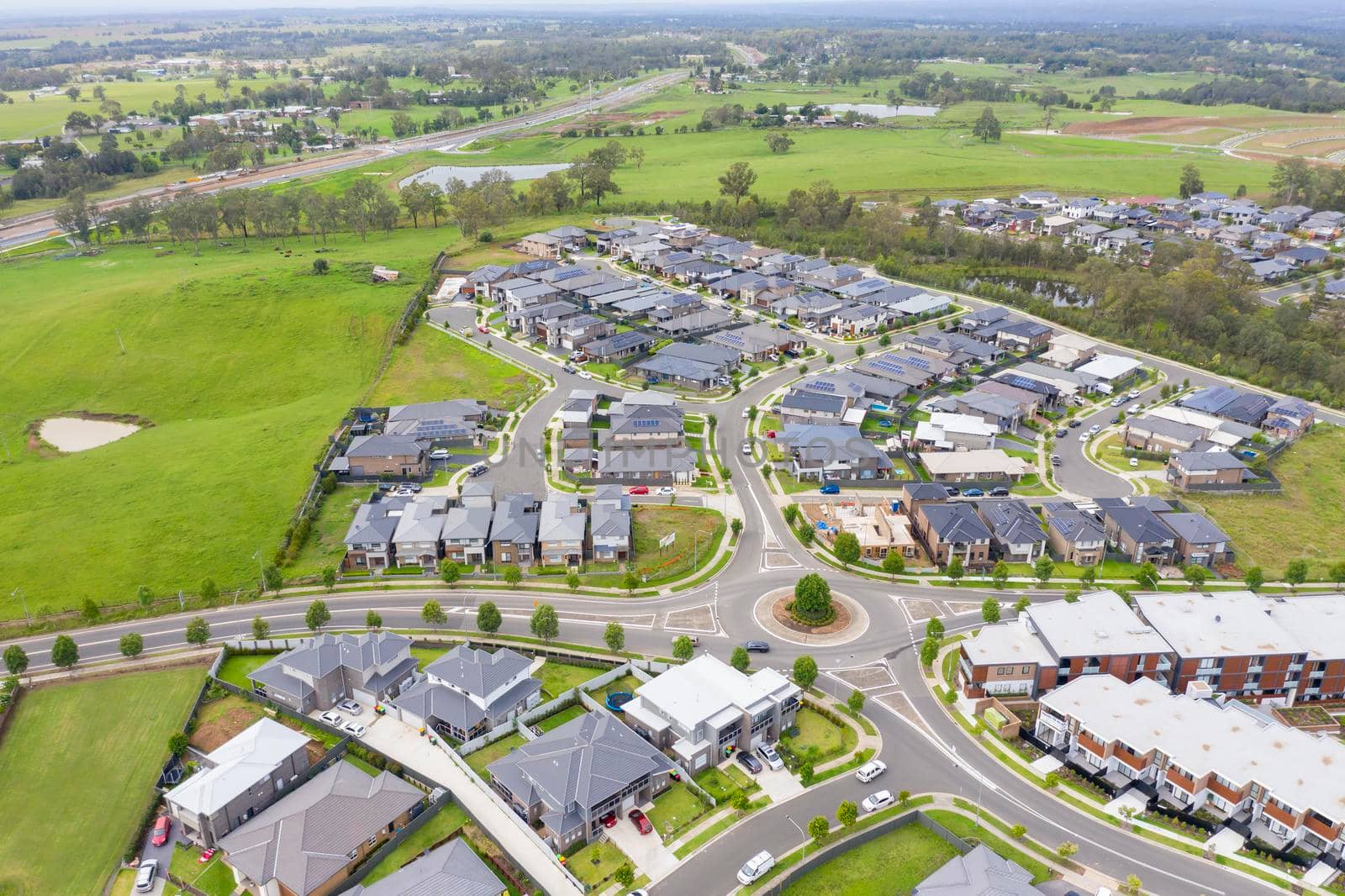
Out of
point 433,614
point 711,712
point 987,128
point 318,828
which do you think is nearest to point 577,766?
point 711,712

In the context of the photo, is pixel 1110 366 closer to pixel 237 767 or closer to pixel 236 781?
pixel 237 767

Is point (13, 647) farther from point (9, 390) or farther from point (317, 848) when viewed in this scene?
point (9, 390)

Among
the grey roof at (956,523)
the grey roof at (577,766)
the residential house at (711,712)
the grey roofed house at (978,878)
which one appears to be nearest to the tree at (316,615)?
the grey roof at (577,766)

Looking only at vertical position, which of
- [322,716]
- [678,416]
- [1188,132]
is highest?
[1188,132]

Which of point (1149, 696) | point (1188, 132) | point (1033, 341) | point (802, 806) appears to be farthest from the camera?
point (1188, 132)

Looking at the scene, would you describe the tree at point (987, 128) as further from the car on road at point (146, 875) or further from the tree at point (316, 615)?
the car on road at point (146, 875)

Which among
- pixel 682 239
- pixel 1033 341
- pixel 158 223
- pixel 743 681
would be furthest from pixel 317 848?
pixel 158 223
